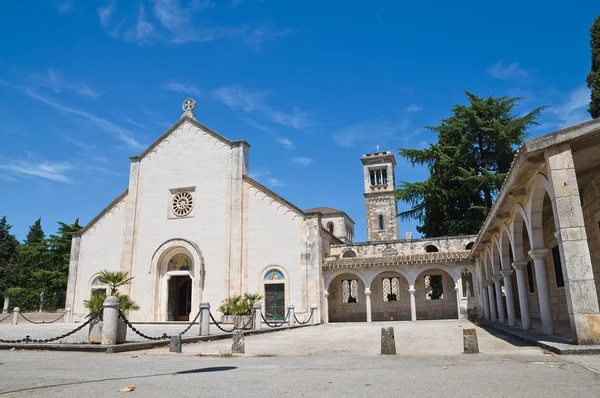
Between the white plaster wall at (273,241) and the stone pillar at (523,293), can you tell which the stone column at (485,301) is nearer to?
the white plaster wall at (273,241)

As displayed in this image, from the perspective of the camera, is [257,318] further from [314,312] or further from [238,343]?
[238,343]

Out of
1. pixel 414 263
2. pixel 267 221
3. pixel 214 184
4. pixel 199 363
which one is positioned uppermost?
pixel 214 184

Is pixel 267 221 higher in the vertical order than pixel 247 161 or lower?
lower

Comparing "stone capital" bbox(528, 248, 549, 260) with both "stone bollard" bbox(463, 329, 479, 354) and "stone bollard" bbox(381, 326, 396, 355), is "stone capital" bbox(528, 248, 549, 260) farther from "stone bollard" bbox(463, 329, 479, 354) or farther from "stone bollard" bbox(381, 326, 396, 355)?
"stone bollard" bbox(381, 326, 396, 355)

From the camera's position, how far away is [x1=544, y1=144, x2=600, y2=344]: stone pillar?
7723mm

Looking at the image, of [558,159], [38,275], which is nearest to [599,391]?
[558,159]

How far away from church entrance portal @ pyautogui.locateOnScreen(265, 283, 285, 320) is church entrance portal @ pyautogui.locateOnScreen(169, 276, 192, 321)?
17.6 ft

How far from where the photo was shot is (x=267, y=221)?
85.9 feet

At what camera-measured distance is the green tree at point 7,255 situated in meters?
45.4

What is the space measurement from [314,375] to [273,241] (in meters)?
19.6

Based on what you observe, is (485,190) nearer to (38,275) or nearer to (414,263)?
(414,263)

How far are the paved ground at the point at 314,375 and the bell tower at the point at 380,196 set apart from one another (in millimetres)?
41662

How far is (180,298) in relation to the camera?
28656mm

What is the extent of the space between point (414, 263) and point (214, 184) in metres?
12.4
